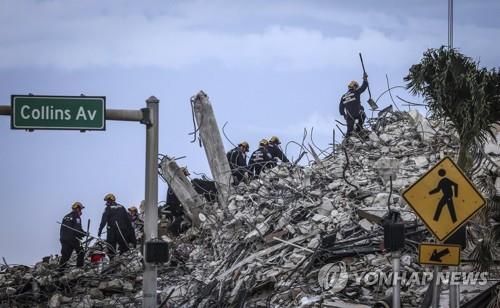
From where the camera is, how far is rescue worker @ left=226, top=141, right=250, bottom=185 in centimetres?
2817

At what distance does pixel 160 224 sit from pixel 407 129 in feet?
25.9

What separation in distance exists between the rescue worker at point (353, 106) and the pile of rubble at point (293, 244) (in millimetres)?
516

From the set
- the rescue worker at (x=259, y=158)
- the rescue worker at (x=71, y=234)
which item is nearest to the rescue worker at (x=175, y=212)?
the rescue worker at (x=259, y=158)

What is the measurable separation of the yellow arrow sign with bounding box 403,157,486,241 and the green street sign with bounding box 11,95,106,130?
6.11 meters

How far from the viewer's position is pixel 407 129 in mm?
27094

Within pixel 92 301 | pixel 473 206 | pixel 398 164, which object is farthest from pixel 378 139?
pixel 473 206

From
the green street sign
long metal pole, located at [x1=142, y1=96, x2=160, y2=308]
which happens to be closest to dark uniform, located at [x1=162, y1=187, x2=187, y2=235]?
long metal pole, located at [x1=142, y1=96, x2=160, y2=308]

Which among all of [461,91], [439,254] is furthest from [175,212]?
[439,254]

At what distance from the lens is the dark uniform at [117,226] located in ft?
87.1

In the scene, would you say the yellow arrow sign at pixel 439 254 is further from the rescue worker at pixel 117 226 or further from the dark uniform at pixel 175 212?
the dark uniform at pixel 175 212

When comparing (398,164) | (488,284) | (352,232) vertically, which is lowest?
(488,284)

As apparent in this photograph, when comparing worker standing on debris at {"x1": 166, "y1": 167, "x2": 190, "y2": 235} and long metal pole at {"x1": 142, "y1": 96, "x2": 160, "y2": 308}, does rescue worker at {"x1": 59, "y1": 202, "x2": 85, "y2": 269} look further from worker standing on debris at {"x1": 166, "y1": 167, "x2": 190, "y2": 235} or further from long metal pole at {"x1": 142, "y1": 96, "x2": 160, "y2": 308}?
long metal pole at {"x1": 142, "y1": 96, "x2": 160, "y2": 308}

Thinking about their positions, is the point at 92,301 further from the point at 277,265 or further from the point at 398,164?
the point at 398,164

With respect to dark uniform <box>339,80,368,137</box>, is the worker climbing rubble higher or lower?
lower
